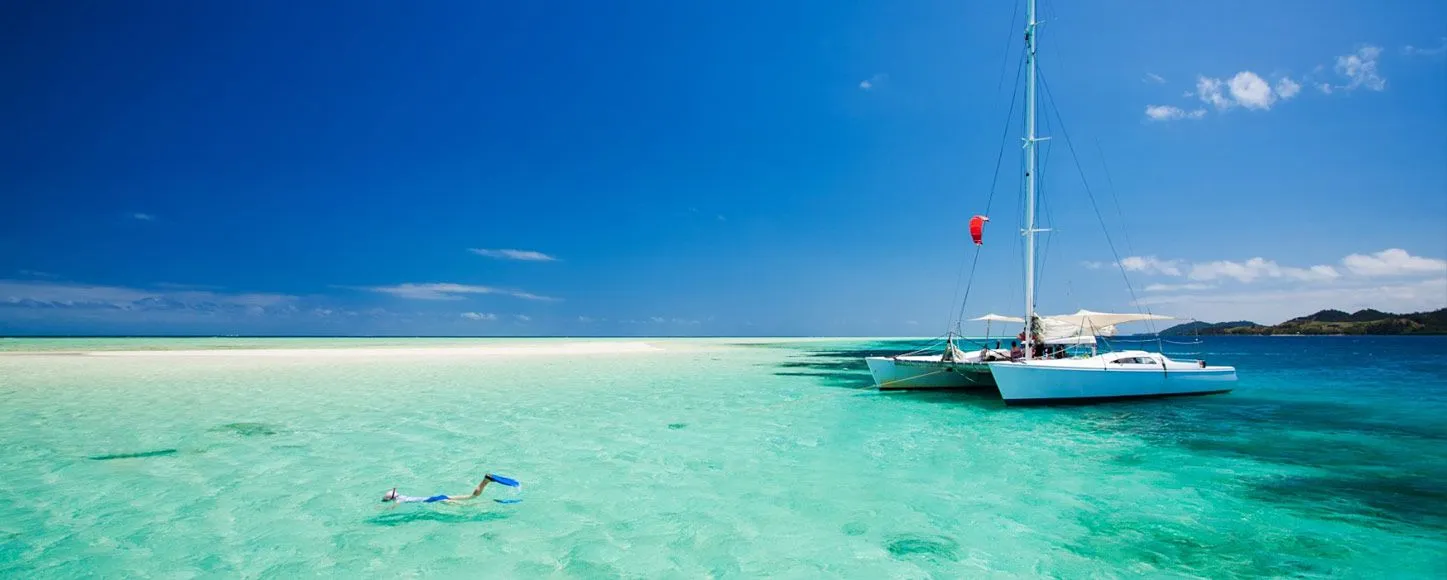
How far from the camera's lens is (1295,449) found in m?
13.0

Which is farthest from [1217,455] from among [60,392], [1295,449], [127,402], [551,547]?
[60,392]

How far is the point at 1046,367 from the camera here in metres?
18.3

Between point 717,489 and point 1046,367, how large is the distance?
12.9 metres

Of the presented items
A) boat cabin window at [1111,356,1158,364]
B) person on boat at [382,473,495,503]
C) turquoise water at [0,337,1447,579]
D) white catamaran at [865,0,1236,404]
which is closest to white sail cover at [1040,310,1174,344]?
white catamaran at [865,0,1236,404]

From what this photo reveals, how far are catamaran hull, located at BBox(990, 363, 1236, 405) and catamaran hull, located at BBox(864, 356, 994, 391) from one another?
3.31m

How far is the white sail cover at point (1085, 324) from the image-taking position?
76.1 feet

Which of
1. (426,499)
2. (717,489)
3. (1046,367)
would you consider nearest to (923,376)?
(1046,367)

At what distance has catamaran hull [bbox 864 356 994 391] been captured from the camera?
22578 mm

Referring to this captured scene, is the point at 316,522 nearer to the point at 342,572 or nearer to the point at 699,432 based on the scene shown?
the point at 342,572

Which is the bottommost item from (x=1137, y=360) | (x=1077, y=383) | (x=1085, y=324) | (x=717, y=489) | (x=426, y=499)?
(x=717, y=489)

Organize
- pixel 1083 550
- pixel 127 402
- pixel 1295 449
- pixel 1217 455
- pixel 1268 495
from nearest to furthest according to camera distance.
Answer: pixel 1083 550 → pixel 1268 495 → pixel 1217 455 → pixel 1295 449 → pixel 127 402

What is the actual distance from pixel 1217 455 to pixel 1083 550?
7.72m

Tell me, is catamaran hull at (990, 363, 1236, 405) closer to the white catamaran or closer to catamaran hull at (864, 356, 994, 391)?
the white catamaran

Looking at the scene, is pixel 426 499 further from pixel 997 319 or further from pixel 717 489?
pixel 997 319
